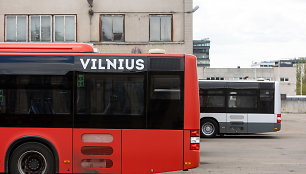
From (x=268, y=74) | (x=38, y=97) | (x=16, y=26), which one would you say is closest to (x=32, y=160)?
(x=38, y=97)

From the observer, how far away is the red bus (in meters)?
8.95

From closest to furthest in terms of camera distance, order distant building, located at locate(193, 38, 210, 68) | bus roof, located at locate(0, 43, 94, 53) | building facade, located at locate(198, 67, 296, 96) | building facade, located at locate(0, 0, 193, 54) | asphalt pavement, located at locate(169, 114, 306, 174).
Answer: bus roof, located at locate(0, 43, 94, 53), asphalt pavement, located at locate(169, 114, 306, 174), building facade, located at locate(0, 0, 193, 54), building facade, located at locate(198, 67, 296, 96), distant building, located at locate(193, 38, 210, 68)

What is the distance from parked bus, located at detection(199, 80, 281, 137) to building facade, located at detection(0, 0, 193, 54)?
16.9 feet

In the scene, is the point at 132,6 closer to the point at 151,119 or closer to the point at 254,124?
the point at 254,124

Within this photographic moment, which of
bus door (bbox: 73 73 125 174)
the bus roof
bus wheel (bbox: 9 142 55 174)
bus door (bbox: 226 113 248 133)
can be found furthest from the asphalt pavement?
the bus roof

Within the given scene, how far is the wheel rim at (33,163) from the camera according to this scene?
9.03 meters

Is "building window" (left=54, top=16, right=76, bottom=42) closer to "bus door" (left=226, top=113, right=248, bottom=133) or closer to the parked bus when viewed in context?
the parked bus

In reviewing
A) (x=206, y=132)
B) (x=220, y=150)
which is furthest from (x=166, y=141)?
(x=206, y=132)

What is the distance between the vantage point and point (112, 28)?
997 inches

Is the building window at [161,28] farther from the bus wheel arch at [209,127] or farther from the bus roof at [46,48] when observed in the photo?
the bus roof at [46,48]

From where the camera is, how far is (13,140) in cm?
899

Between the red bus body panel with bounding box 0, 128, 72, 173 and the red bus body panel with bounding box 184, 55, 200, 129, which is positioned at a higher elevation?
the red bus body panel with bounding box 184, 55, 200, 129

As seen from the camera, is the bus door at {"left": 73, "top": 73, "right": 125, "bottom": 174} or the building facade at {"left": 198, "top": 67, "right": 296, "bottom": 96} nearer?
the bus door at {"left": 73, "top": 73, "right": 125, "bottom": 174}

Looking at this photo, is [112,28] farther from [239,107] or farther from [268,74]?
[268,74]
